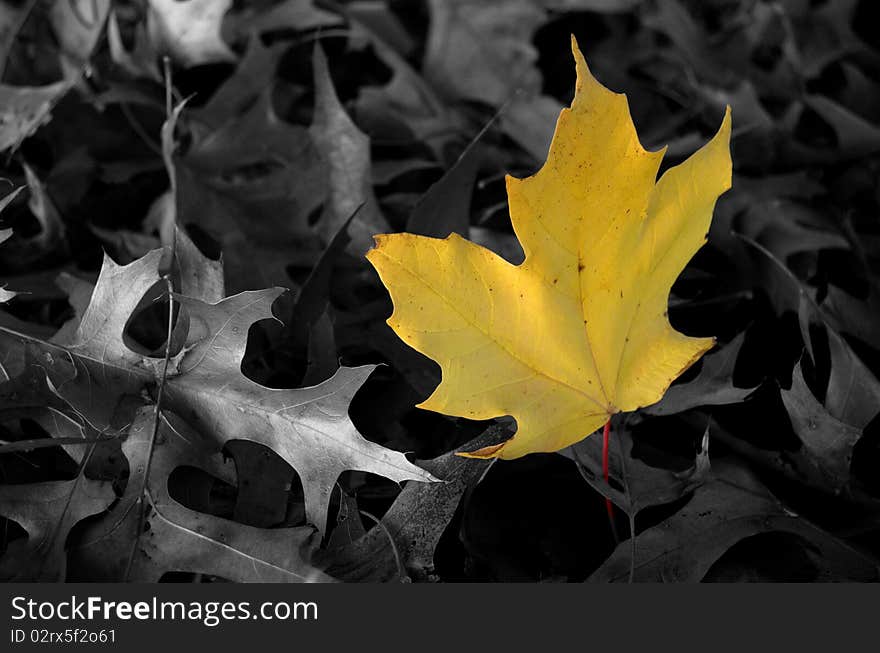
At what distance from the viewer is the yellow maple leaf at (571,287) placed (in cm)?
65

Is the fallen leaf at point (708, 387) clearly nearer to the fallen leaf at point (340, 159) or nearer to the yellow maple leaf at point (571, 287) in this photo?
the yellow maple leaf at point (571, 287)

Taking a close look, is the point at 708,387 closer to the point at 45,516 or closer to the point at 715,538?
the point at 715,538

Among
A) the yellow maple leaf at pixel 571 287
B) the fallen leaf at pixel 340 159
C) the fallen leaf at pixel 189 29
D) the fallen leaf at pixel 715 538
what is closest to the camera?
the yellow maple leaf at pixel 571 287

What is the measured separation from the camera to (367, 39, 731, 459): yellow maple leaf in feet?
2.15

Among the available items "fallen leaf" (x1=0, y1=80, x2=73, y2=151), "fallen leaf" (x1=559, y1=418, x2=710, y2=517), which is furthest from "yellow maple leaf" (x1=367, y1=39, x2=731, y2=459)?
"fallen leaf" (x1=0, y1=80, x2=73, y2=151)

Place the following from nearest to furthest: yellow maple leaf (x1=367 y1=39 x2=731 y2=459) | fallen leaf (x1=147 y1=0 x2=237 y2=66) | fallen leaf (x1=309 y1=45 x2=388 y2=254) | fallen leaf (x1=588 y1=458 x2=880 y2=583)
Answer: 1. yellow maple leaf (x1=367 y1=39 x2=731 y2=459)
2. fallen leaf (x1=588 y1=458 x2=880 y2=583)
3. fallen leaf (x1=309 y1=45 x2=388 y2=254)
4. fallen leaf (x1=147 y1=0 x2=237 y2=66)

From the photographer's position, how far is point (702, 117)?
130 centimetres

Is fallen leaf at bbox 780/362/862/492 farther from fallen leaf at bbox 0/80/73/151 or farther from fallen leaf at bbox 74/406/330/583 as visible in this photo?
fallen leaf at bbox 0/80/73/151

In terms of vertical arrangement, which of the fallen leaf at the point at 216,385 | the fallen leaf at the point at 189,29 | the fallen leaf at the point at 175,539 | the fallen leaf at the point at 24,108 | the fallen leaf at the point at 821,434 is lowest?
the fallen leaf at the point at 821,434

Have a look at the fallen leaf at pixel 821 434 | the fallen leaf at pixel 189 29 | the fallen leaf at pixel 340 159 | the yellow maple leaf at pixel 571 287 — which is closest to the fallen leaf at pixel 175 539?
the yellow maple leaf at pixel 571 287

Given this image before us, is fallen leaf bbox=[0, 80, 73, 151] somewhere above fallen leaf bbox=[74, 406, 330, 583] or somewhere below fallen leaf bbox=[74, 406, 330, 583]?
above

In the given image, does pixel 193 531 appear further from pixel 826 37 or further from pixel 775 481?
pixel 826 37

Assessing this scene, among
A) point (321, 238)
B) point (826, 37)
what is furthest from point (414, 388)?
point (826, 37)

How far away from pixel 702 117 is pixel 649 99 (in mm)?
91
